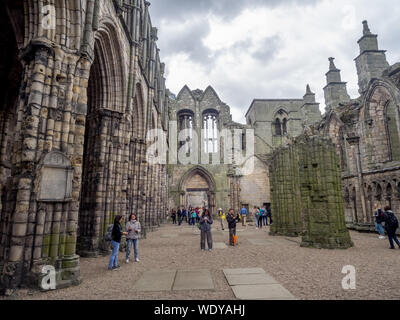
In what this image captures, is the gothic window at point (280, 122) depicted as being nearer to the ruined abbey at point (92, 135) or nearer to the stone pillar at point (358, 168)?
the ruined abbey at point (92, 135)

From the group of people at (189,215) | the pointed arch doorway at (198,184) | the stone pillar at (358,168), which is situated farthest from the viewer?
the pointed arch doorway at (198,184)

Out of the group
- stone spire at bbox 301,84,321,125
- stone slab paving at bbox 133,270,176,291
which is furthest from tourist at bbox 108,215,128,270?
stone spire at bbox 301,84,321,125

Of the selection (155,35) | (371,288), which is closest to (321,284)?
(371,288)

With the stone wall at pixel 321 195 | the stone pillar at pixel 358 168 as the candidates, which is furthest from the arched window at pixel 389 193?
the stone wall at pixel 321 195

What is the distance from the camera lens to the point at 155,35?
18.0m

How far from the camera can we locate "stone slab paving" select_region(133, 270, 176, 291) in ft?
13.8

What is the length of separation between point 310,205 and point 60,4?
10.0 meters

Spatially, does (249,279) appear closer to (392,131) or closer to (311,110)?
(392,131)

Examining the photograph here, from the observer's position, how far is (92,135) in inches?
355

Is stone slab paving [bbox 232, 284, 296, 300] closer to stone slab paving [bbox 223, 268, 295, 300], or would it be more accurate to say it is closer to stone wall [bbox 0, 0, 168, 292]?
stone slab paving [bbox 223, 268, 295, 300]

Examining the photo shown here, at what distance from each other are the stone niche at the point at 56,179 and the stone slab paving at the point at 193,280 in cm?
281

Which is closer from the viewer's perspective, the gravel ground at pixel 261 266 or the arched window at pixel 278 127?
the gravel ground at pixel 261 266

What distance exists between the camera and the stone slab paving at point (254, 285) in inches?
144

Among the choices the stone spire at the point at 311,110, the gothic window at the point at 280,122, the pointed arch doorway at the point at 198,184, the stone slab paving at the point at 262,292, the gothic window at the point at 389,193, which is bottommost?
the stone slab paving at the point at 262,292
